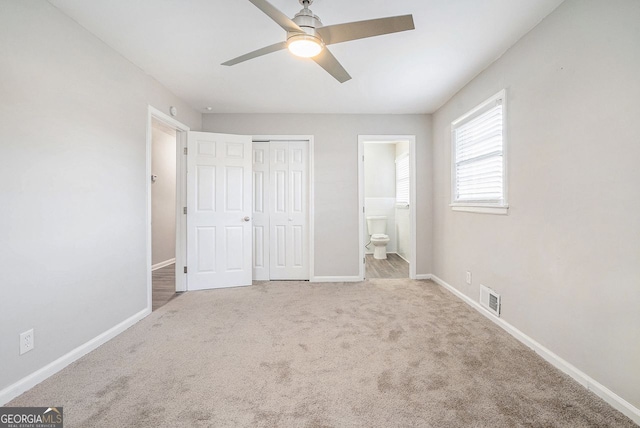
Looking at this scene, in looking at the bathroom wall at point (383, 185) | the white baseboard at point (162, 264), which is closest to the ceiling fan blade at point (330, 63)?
the bathroom wall at point (383, 185)

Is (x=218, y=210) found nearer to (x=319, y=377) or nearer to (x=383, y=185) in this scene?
(x=319, y=377)

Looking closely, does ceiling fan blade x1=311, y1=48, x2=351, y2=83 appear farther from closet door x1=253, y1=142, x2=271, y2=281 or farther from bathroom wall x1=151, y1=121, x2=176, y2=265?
bathroom wall x1=151, y1=121, x2=176, y2=265

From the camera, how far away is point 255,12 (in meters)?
1.86

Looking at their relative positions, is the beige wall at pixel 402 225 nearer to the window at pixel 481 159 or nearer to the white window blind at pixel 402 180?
the white window blind at pixel 402 180

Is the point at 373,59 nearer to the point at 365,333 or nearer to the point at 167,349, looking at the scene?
the point at 365,333

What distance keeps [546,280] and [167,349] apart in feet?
9.50

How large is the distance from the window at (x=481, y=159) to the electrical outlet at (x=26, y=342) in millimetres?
3568

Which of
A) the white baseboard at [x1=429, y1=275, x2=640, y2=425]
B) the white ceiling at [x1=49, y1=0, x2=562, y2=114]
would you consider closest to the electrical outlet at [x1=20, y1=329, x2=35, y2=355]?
the white ceiling at [x1=49, y1=0, x2=562, y2=114]

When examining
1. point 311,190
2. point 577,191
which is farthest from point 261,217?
point 577,191

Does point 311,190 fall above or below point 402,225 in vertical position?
above

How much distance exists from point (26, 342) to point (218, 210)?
224 centimetres

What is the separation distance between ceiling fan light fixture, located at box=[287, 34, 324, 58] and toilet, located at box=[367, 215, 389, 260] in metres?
4.22

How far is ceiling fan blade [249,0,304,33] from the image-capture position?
137cm

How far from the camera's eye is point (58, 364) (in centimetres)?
182
